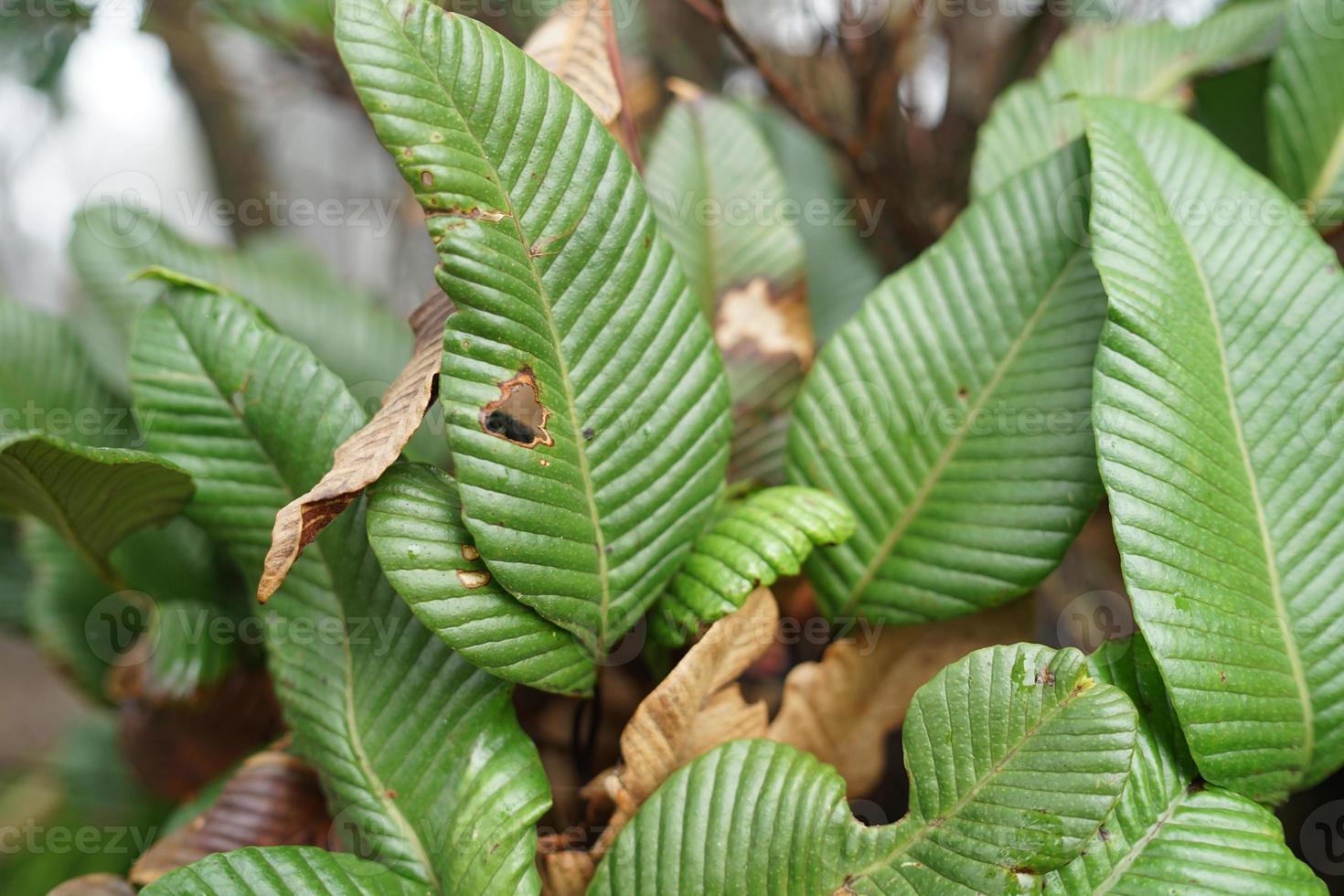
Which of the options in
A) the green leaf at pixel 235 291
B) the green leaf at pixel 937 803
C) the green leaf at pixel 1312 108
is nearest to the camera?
the green leaf at pixel 937 803

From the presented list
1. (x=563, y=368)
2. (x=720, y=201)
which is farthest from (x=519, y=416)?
(x=720, y=201)

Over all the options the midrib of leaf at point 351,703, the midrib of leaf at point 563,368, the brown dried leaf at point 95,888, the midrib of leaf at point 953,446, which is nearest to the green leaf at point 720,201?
the midrib of leaf at point 953,446

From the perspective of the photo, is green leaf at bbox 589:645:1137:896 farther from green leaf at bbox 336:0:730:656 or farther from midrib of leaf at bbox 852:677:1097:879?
green leaf at bbox 336:0:730:656

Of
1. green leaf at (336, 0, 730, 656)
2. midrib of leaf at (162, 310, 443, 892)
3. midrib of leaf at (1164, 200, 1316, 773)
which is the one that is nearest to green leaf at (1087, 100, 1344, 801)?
midrib of leaf at (1164, 200, 1316, 773)

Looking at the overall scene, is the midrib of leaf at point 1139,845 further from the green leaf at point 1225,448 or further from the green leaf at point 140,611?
the green leaf at point 140,611

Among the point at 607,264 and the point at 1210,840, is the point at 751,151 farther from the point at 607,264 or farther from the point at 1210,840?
the point at 1210,840

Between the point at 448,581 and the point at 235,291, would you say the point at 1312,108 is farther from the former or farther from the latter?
the point at 235,291
